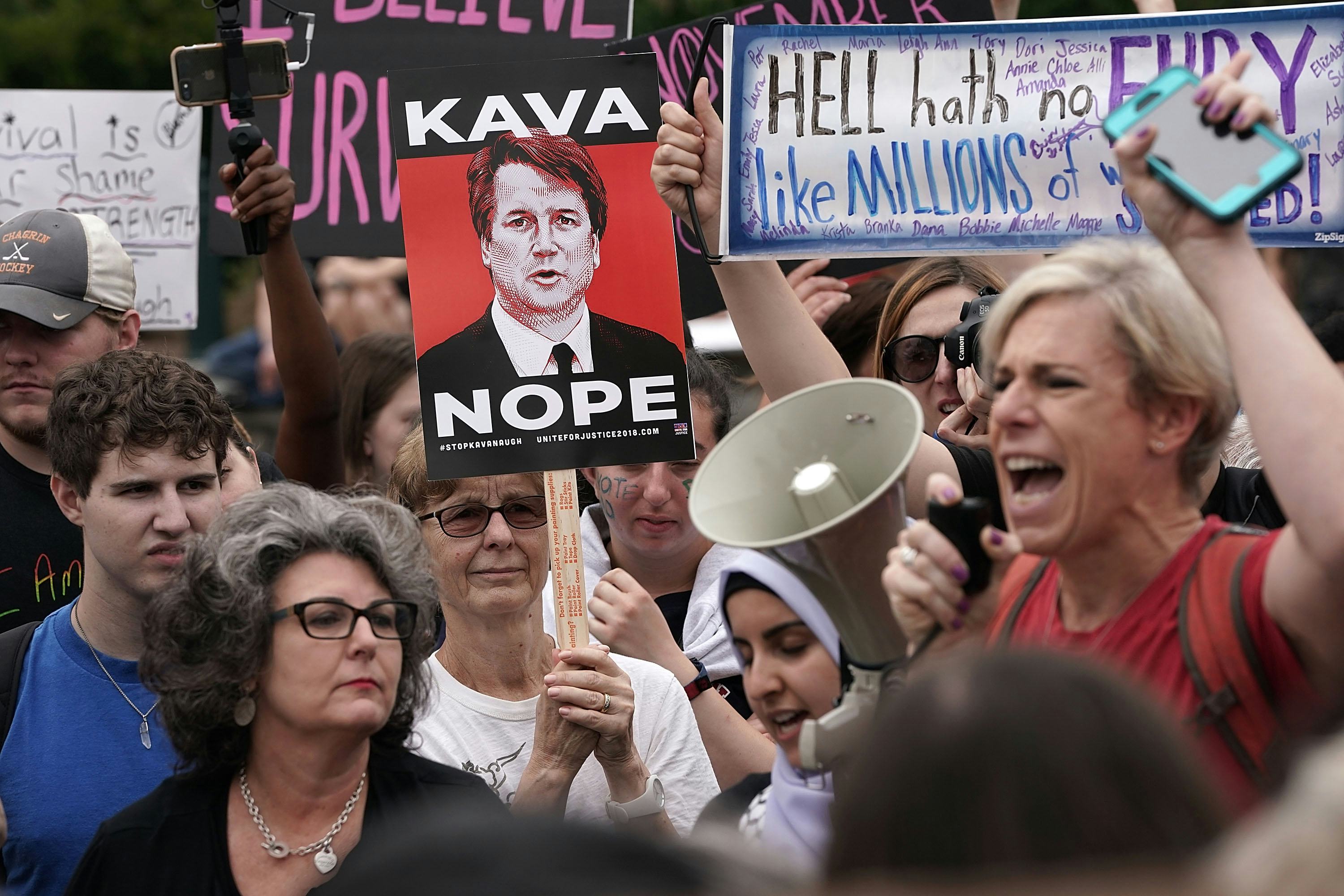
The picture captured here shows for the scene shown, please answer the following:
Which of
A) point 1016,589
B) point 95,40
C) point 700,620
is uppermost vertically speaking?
point 95,40

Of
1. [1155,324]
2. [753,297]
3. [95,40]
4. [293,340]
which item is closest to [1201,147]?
[1155,324]

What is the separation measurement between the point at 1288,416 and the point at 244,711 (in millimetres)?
1914

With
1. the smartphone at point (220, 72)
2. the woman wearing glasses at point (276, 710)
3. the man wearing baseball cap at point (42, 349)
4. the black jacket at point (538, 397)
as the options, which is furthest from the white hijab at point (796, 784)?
the smartphone at point (220, 72)

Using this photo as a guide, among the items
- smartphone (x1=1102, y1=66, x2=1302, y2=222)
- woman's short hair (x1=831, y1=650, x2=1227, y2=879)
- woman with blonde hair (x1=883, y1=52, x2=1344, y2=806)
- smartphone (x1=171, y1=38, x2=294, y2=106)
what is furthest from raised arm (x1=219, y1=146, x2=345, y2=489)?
woman's short hair (x1=831, y1=650, x2=1227, y2=879)

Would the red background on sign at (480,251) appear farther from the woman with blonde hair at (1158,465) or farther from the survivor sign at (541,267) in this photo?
the woman with blonde hair at (1158,465)

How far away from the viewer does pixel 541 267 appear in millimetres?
3320

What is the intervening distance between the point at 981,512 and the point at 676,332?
138 centimetres

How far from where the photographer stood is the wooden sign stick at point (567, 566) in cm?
316

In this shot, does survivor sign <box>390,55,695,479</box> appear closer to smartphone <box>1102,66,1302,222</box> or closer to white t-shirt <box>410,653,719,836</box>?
white t-shirt <box>410,653,719,836</box>

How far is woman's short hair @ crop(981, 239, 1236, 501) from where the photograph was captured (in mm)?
2037

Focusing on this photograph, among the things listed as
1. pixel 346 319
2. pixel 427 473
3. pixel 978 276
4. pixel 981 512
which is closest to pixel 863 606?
pixel 981 512

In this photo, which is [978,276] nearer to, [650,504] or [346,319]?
[650,504]

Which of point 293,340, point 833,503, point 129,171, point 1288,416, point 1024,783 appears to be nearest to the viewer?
point 1024,783

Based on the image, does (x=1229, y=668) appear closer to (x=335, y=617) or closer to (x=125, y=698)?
(x=335, y=617)
